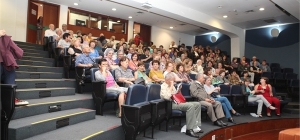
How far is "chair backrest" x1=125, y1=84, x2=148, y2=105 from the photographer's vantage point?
2.76 metres

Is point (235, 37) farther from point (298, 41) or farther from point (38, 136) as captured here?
point (38, 136)

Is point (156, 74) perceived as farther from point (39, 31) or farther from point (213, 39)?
point (213, 39)

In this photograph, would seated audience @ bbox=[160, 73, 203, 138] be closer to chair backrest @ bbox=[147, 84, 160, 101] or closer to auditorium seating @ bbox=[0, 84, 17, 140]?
chair backrest @ bbox=[147, 84, 160, 101]

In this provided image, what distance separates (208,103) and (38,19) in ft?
20.4

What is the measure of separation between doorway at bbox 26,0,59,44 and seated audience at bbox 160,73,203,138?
215 inches

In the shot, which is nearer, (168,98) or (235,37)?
(168,98)

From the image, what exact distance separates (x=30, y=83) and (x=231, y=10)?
6.06 m

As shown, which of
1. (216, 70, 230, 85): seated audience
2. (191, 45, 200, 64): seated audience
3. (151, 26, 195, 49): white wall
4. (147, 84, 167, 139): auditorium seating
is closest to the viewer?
(147, 84, 167, 139): auditorium seating

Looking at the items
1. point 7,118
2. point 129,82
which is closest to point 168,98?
point 129,82

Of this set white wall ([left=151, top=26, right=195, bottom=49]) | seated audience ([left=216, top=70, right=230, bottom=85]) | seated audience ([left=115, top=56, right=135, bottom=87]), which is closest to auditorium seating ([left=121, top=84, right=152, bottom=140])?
seated audience ([left=115, top=56, right=135, bottom=87])

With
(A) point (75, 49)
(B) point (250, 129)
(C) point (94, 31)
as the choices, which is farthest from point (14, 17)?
(B) point (250, 129)

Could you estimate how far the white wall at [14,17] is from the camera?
21.2 ft

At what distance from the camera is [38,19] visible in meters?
7.59

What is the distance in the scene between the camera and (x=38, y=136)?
7.17ft
